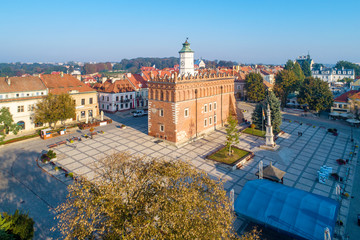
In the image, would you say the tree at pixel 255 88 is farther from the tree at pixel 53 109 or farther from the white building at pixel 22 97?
the white building at pixel 22 97

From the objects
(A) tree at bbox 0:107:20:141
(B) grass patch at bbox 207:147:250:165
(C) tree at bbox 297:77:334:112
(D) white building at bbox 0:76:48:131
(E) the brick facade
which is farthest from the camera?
(C) tree at bbox 297:77:334:112

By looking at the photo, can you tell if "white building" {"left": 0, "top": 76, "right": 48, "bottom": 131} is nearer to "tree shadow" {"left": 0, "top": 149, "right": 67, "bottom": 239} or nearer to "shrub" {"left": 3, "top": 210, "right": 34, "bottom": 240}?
"tree shadow" {"left": 0, "top": 149, "right": 67, "bottom": 239}

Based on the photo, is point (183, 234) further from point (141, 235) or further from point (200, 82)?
point (200, 82)

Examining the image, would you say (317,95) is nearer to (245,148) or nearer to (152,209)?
(245,148)

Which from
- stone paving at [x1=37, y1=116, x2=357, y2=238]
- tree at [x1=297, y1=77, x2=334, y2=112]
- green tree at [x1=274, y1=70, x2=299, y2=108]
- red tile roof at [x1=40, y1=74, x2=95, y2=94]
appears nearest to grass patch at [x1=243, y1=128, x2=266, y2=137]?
stone paving at [x1=37, y1=116, x2=357, y2=238]

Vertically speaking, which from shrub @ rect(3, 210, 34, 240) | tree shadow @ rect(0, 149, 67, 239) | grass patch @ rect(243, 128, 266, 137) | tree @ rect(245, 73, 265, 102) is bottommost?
tree shadow @ rect(0, 149, 67, 239)

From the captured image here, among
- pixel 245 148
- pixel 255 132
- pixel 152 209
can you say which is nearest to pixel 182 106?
pixel 245 148

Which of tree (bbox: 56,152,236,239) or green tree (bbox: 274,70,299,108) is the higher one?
green tree (bbox: 274,70,299,108)
